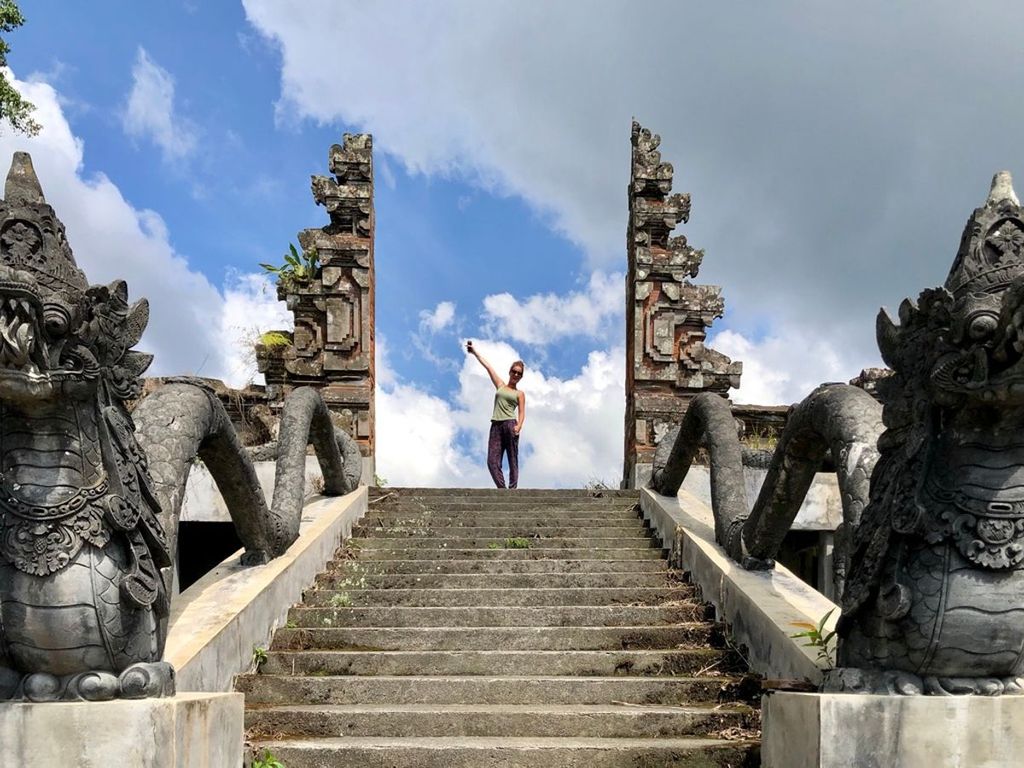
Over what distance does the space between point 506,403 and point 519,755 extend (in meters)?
6.65

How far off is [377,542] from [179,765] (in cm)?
429

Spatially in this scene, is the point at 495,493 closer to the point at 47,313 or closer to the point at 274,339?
the point at 274,339

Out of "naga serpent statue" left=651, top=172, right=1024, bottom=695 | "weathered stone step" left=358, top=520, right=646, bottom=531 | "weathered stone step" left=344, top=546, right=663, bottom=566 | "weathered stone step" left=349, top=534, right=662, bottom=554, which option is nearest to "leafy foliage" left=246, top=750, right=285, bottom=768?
"naga serpent statue" left=651, top=172, right=1024, bottom=695

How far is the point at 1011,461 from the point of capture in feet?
9.27

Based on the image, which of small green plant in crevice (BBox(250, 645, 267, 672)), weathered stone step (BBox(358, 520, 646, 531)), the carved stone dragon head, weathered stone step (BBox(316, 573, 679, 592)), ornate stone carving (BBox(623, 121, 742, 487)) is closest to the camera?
the carved stone dragon head

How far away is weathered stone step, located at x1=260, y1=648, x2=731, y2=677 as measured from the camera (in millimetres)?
4883

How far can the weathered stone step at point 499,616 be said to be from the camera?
551 cm

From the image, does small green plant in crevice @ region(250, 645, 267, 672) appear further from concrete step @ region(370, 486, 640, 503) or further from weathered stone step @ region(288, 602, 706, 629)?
concrete step @ region(370, 486, 640, 503)

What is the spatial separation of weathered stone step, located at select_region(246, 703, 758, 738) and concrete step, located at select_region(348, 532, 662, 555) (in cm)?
269

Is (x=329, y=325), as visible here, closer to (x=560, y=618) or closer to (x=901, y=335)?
(x=560, y=618)

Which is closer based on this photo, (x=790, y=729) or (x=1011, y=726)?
(x=1011, y=726)

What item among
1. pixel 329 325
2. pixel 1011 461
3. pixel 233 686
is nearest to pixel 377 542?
pixel 233 686

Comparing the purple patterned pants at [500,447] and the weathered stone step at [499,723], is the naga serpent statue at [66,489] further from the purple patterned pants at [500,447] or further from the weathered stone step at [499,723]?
the purple patterned pants at [500,447]

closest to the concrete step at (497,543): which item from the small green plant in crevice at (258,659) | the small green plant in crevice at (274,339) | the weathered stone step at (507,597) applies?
the weathered stone step at (507,597)
